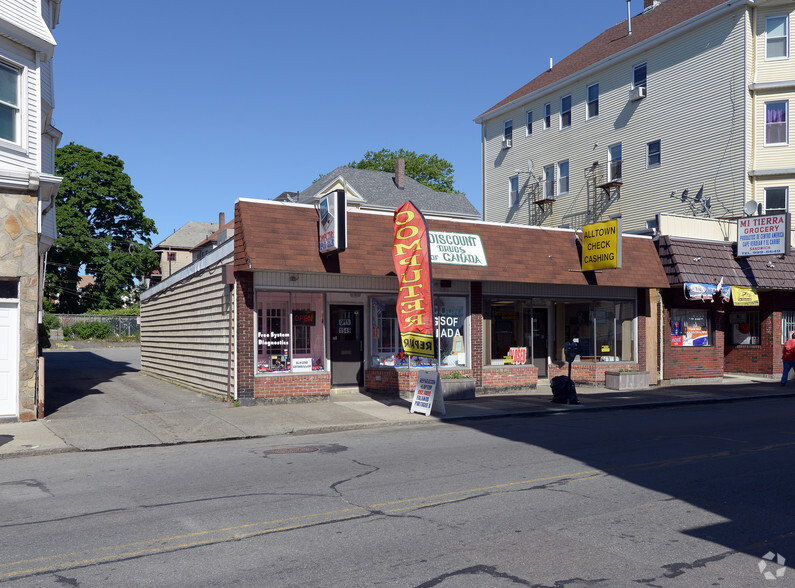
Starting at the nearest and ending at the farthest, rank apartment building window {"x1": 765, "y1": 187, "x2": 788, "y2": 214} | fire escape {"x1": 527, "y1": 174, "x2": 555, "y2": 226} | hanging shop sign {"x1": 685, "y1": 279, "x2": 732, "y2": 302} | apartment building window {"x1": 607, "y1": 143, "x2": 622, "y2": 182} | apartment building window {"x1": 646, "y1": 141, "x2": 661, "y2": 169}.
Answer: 1. hanging shop sign {"x1": 685, "y1": 279, "x2": 732, "y2": 302}
2. apartment building window {"x1": 765, "y1": 187, "x2": 788, "y2": 214}
3. apartment building window {"x1": 646, "y1": 141, "x2": 661, "y2": 169}
4. apartment building window {"x1": 607, "y1": 143, "x2": 622, "y2": 182}
5. fire escape {"x1": 527, "y1": 174, "x2": 555, "y2": 226}

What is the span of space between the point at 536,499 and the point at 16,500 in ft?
18.9

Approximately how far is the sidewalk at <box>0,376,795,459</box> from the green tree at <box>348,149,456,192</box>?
41224mm

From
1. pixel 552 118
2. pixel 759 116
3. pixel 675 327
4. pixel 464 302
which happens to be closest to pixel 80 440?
pixel 464 302

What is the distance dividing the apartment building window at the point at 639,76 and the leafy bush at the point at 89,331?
39.5m

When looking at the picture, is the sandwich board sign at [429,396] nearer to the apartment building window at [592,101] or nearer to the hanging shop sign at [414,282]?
the hanging shop sign at [414,282]

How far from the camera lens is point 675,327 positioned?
899 inches

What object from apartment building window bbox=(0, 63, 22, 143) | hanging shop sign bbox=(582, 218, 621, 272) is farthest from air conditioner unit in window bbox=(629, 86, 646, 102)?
apartment building window bbox=(0, 63, 22, 143)

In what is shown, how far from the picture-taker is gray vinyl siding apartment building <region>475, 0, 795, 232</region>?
26.0 m

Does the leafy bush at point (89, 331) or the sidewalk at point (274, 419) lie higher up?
the leafy bush at point (89, 331)

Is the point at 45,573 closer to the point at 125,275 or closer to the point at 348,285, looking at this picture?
the point at 348,285

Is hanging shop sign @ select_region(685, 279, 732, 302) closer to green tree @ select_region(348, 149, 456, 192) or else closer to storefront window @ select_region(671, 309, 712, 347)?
storefront window @ select_region(671, 309, 712, 347)

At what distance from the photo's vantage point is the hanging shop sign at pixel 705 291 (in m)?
21.3

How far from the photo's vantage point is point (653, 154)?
97.7 ft

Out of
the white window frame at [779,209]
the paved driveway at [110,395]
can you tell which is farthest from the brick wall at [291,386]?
the white window frame at [779,209]
